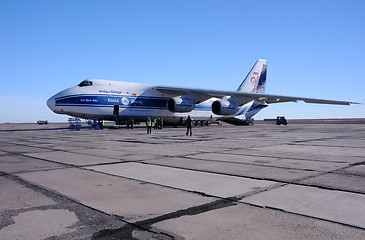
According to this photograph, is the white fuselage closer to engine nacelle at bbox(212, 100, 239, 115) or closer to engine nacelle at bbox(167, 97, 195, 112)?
engine nacelle at bbox(167, 97, 195, 112)

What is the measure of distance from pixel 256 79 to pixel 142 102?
16.0m

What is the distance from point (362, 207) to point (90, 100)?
2251 cm

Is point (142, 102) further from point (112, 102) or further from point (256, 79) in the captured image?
point (256, 79)

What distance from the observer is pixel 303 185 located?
4.40m

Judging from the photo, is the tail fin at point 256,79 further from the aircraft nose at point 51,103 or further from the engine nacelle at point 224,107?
the aircraft nose at point 51,103

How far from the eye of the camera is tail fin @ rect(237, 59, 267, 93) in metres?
35.1

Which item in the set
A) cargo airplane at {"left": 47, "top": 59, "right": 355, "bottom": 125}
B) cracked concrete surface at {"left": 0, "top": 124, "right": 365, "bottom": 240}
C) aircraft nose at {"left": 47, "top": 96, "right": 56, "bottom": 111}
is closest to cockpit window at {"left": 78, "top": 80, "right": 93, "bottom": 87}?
cargo airplane at {"left": 47, "top": 59, "right": 355, "bottom": 125}

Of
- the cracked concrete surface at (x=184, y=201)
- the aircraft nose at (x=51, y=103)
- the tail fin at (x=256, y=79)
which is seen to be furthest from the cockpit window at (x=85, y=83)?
the cracked concrete surface at (x=184, y=201)

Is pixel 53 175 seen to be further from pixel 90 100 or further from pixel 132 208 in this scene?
pixel 90 100

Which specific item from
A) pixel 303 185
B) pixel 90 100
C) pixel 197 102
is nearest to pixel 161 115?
pixel 197 102

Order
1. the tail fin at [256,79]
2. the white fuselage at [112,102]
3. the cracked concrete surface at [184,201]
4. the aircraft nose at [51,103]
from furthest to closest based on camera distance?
1. the tail fin at [256,79]
2. the white fuselage at [112,102]
3. the aircraft nose at [51,103]
4. the cracked concrete surface at [184,201]

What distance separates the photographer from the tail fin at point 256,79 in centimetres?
3509

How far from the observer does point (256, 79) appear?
35750 millimetres

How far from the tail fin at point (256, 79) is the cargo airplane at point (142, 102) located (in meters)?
2.86
